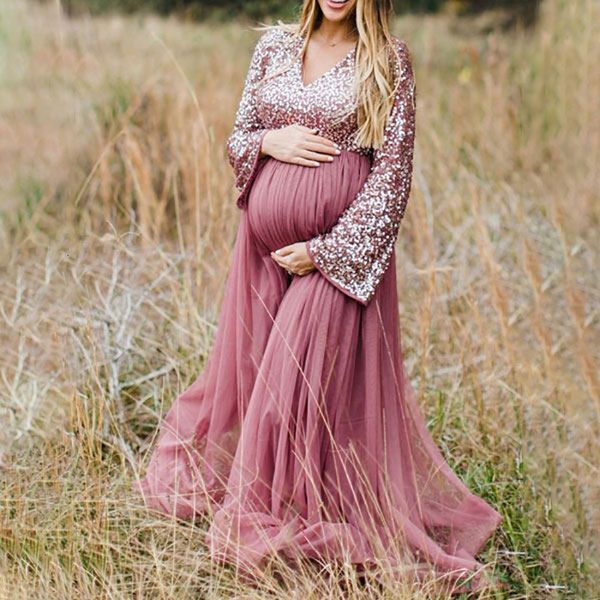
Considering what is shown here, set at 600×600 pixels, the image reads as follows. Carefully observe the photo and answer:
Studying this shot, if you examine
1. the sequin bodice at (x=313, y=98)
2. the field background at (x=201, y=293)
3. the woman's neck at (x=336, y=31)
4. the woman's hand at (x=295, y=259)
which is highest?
the woman's neck at (x=336, y=31)

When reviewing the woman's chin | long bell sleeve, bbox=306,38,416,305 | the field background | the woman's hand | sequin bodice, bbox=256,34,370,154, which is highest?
the woman's chin

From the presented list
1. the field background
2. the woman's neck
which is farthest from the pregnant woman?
the field background

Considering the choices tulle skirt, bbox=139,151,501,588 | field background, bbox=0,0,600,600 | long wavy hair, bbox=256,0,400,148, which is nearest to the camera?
long wavy hair, bbox=256,0,400,148

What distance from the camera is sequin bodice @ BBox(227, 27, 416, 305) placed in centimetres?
266

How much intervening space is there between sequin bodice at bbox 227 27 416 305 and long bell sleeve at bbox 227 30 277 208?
0.01m

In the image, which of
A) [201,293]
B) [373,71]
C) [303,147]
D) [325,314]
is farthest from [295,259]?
[201,293]

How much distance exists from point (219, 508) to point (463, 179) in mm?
3041

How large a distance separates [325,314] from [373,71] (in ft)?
2.09

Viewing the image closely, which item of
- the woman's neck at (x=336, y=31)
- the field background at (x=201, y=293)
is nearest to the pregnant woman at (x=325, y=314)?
the woman's neck at (x=336, y=31)

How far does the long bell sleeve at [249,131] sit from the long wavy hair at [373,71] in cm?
27

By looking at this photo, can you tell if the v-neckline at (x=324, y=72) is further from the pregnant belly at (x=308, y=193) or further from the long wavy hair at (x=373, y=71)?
the pregnant belly at (x=308, y=193)

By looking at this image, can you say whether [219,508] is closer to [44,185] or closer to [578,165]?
[44,185]

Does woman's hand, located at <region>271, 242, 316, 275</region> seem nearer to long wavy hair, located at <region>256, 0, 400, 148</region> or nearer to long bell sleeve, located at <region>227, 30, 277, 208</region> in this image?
long bell sleeve, located at <region>227, 30, 277, 208</region>

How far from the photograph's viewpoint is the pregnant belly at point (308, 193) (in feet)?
8.85
